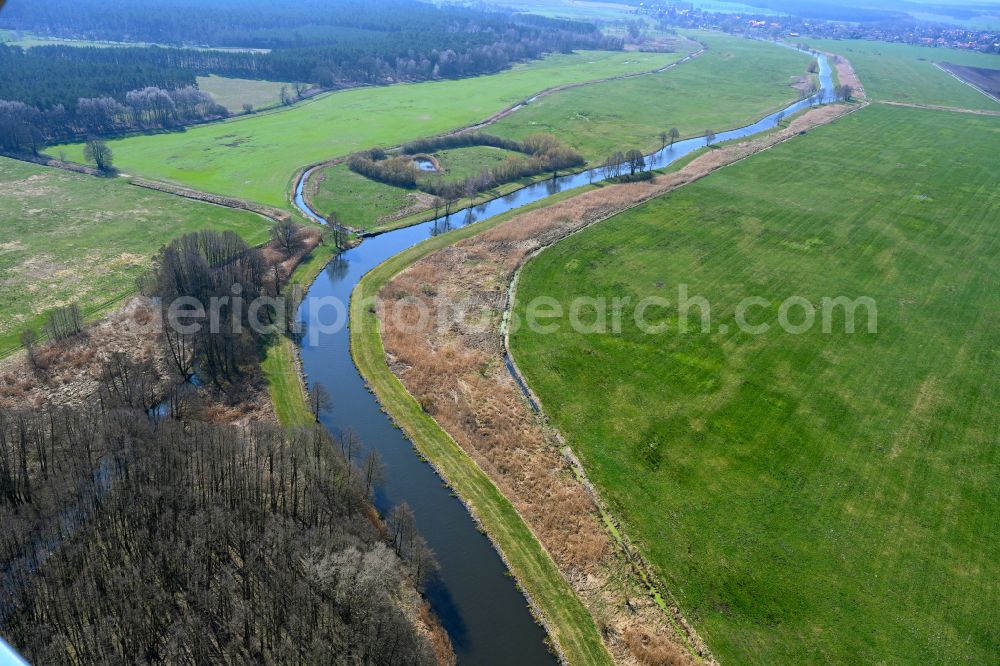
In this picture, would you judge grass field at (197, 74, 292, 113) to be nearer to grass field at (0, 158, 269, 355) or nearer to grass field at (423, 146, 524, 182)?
grass field at (0, 158, 269, 355)

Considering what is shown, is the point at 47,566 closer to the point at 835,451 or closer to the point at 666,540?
the point at 666,540

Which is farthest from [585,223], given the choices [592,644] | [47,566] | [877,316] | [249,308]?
[47,566]

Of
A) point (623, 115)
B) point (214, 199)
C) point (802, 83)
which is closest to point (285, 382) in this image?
point (214, 199)

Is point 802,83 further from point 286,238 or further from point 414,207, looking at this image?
point 286,238

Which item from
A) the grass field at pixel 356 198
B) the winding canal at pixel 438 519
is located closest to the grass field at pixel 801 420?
the winding canal at pixel 438 519

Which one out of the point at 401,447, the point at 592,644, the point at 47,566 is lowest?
the point at 592,644

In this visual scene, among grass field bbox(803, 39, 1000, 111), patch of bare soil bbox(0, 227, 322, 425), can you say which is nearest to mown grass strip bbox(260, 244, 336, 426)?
patch of bare soil bbox(0, 227, 322, 425)

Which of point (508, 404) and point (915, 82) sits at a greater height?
point (915, 82)
